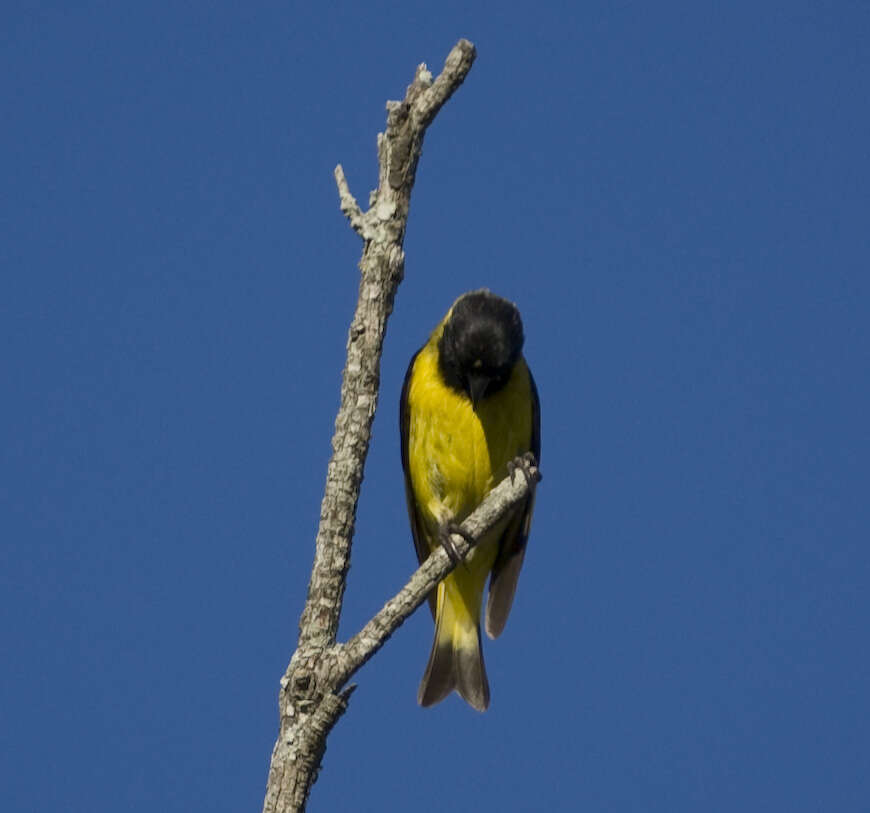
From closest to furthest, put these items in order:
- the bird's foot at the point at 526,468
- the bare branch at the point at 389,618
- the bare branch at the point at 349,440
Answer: the bare branch at the point at 349,440 → the bare branch at the point at 389,618 → the bird's foot at the point at 526,468

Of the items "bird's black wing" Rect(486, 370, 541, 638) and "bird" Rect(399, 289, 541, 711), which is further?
"bird's black wing" Rect(486, 370, 541, 638)

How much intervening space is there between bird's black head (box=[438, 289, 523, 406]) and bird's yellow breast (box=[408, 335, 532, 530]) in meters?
0.10

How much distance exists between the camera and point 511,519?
7.02 metres

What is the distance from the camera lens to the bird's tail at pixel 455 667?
655cm

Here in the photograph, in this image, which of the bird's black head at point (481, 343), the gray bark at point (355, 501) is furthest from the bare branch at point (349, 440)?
the bird's black head at point (481, 343)

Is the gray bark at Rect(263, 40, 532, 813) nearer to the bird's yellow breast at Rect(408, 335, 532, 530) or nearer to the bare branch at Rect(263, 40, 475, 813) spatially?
the bare branch at Rect(263, 40, 475, 813)

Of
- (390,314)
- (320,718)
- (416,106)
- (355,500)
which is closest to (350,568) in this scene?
(355,500)

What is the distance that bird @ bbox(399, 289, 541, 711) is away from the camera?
648 centimetres

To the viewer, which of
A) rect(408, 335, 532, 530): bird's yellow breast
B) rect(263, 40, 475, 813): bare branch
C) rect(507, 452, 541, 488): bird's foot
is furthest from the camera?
rect(408, 335, 532, 530): bird's yellow breast

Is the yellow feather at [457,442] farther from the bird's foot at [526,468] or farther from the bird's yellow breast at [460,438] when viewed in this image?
the bird's foot at [526,468]

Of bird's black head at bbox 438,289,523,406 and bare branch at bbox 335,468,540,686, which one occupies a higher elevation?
bird's black head at bbox 438,289,523,406

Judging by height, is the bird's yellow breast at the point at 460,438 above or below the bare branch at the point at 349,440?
above

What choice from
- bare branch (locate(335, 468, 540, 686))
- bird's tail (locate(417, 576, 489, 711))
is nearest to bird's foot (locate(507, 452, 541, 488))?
bare branch (locate(335, 468, 540, 686))

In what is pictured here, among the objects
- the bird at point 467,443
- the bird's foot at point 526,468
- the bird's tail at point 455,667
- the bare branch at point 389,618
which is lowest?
the bare branch at point 389,618
